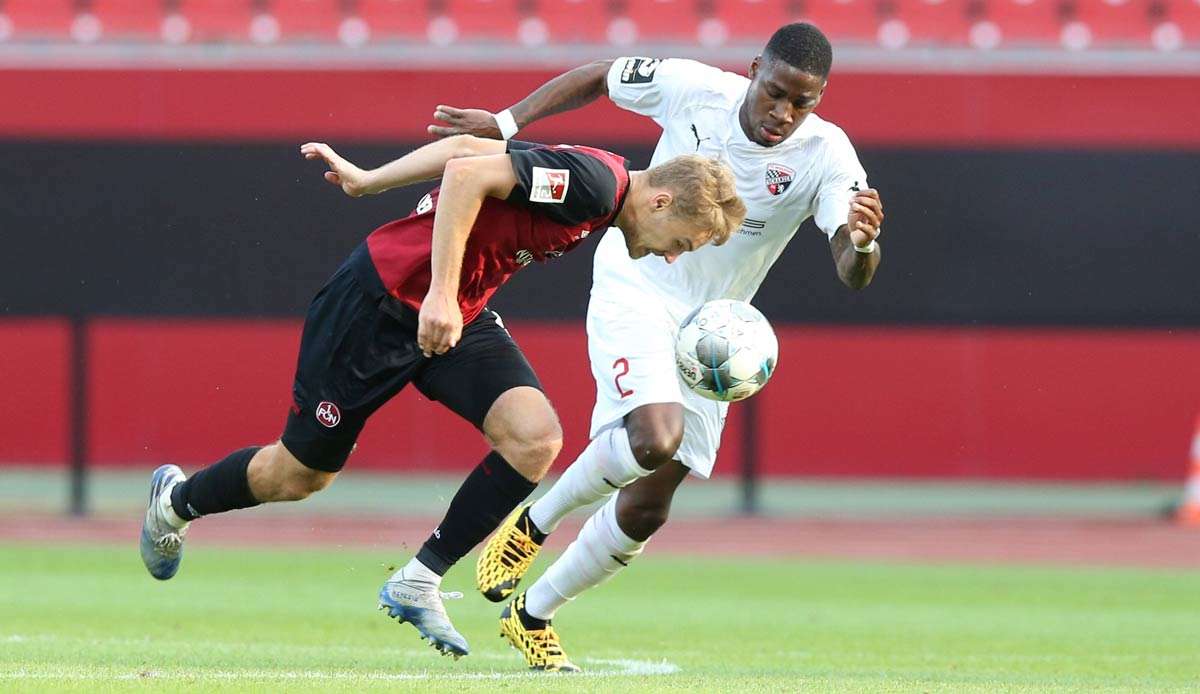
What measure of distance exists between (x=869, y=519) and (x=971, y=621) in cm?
562

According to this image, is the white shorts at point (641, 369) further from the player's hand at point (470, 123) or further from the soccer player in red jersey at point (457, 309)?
the player's hand at point (470, 123)

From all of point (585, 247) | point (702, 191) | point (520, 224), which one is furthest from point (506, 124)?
point (585, 247)

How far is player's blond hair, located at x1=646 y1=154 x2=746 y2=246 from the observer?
5410 mm

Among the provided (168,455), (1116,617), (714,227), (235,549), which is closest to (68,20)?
(168,455)

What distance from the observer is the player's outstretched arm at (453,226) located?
5223mm

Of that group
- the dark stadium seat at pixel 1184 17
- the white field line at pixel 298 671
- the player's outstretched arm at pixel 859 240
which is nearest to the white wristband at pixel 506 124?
the player's outstretched arm at pixel 859 240

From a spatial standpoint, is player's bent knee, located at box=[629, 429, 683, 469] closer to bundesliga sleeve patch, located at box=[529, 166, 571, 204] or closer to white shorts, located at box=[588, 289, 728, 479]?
white shorts, located at box=[588, 289, 728, 479]

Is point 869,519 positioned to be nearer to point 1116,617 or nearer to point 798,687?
point 1116,617

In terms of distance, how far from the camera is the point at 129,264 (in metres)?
13.4

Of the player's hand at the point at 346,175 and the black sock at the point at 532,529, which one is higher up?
the player's hand at the point at 346,175

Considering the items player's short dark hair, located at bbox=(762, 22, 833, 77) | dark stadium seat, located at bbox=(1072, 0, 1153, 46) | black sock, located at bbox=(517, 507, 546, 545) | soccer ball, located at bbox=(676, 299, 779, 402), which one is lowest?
black sock, located at bbox=(517, 507, 546, 545)

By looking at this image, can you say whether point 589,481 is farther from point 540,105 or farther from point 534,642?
point 540,105

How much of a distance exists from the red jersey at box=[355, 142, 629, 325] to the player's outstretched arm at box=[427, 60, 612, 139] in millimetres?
385

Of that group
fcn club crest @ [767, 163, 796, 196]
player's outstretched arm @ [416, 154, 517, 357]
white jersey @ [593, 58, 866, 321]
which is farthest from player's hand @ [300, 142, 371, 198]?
fcn club crest @ [767, 163, 796, 196]
